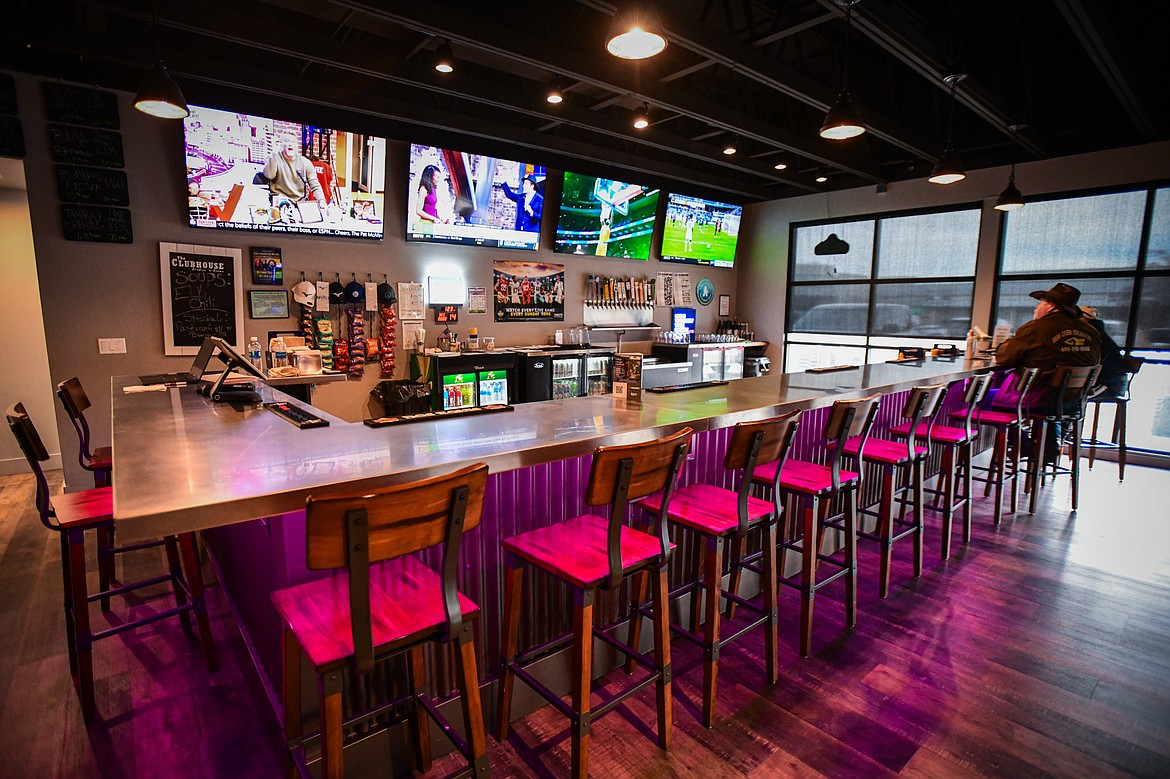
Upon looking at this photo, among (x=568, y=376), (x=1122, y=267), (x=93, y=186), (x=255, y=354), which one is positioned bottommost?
(x=568, y=376)

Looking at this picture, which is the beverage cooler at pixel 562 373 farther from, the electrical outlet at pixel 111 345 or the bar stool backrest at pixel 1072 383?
the bar stool backrest at pixel 1072 383

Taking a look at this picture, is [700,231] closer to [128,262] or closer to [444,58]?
[444,58]

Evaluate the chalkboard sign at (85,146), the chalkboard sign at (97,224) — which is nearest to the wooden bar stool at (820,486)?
the chalkboard sign at (97,224)

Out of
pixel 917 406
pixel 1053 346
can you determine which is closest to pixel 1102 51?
pixel 1053 346

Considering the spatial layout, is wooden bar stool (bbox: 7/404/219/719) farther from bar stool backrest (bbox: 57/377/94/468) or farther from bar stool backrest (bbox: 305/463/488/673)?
bar stool backrest (bbox: 305/463/488/673)

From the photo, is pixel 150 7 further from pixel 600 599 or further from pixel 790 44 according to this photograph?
pixel 790 44

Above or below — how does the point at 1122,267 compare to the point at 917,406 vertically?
above

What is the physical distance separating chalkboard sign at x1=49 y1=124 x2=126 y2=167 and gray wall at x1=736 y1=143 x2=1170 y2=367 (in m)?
7.61

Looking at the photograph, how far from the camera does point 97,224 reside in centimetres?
431

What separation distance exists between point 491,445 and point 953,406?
466cm

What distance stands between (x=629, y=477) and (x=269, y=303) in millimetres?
4491

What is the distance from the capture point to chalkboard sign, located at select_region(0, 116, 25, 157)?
398 centimetres

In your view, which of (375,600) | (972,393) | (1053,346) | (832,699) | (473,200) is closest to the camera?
(375,600)

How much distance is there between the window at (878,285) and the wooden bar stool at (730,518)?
19.9 feet
